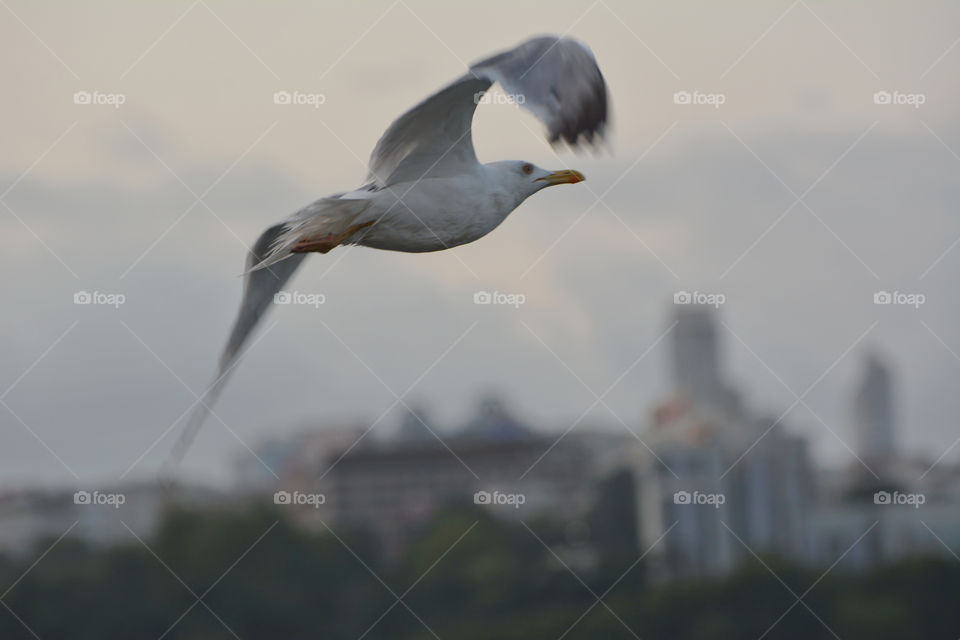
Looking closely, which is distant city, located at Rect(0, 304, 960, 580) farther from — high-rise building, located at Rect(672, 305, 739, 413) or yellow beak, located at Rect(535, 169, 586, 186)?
yellow beak, located at Rect(535, 169, 586, 186)

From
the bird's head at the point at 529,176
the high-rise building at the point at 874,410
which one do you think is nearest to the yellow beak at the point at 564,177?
the bird's head at the point at 529,176

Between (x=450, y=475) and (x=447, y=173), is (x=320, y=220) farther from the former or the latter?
(x=450, y=475)

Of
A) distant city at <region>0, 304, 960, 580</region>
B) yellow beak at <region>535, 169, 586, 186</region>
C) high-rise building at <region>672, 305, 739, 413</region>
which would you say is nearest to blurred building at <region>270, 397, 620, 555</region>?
distant city at <region>0, 304, 960, 580</region>

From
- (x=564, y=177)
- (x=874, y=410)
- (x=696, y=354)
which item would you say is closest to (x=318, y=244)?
(x=564, y=177)

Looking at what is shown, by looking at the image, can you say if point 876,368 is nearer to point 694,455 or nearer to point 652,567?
point 694,455

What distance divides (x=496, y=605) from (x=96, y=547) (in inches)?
489

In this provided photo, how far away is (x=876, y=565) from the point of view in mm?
56062

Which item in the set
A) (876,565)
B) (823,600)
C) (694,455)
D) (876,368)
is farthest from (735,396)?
(823,600)

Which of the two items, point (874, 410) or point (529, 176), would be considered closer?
point (529, 176)

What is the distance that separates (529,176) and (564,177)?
242 millimetres

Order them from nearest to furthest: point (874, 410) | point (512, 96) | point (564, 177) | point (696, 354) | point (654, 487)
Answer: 1. point (512, 96)
2. point (564, 177)
3. point (654, 487)
4. point (874, 410)
5. point (696, 354)

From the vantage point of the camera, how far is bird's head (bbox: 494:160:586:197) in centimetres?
637

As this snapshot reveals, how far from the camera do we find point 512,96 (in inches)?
208

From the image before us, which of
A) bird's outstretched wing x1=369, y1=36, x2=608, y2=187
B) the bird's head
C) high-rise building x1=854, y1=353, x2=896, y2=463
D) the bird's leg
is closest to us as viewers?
bird's outstretched wing x1=369, y1=36, x2=608, y2=187
